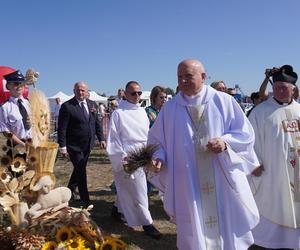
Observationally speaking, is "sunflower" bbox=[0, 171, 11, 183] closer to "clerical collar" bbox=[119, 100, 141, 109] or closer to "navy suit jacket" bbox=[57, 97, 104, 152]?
"clerical collar" bbox=[119, 100, 141, 109]

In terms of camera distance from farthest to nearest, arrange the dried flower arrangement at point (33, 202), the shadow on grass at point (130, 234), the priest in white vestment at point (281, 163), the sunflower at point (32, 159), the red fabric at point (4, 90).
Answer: the red fabric at point (4, 90) < the shadow on grass at point (130, 234) < the priest in white vestment at point (281, 163) < the sunflower at point (32, 159) < the dried flower arrangement at point (33, 202)

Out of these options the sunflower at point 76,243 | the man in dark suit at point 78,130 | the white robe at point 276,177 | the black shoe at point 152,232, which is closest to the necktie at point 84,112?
the man in dark suit at point 78,130

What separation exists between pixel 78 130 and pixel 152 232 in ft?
7.24

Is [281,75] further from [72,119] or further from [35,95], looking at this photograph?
[72,119]

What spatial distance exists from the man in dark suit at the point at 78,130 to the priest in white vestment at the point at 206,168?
312 cm

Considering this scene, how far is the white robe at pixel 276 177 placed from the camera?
4582 millimetres

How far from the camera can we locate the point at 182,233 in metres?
3.75

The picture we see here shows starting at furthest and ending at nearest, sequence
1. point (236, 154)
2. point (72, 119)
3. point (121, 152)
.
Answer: point (72, 119) < point (121, 152) < point (236, 154)

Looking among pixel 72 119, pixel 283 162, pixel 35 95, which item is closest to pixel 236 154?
pixel 283 162

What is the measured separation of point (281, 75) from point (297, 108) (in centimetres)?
45

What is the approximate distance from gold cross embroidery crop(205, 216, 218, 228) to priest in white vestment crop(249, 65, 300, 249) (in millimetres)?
1236

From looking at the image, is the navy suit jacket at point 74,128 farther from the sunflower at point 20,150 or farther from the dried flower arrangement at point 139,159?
the dried flower arrangement at point 139,159

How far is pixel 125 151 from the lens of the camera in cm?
544

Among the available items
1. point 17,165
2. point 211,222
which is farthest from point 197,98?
point 17,165
